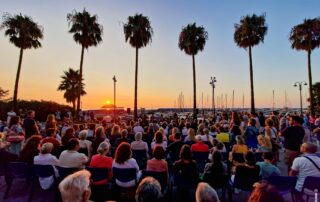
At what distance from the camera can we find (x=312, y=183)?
16.9 ft

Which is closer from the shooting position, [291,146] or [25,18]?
[291,146]

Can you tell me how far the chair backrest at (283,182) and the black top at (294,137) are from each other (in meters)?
2.50

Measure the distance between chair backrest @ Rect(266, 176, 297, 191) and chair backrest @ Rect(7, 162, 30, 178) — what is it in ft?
17.0

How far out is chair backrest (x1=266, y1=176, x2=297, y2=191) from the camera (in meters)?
5.15

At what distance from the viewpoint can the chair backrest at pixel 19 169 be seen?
640 cm

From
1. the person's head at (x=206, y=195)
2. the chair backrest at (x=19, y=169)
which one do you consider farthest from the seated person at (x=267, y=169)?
the chair backrest at (x=19, y=169)

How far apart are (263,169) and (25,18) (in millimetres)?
28941

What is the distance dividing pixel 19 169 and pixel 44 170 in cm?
80

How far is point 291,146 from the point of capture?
7.59 meters

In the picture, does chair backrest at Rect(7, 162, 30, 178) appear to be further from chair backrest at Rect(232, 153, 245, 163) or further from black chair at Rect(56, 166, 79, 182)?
chair backrest at Rect(232, 153, 245, 163)

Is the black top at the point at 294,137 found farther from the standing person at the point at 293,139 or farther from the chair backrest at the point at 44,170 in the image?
the chair backrest at the point at 44,170

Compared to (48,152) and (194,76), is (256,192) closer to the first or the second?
(48,152)

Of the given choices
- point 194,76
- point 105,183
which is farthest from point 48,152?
point 194,76

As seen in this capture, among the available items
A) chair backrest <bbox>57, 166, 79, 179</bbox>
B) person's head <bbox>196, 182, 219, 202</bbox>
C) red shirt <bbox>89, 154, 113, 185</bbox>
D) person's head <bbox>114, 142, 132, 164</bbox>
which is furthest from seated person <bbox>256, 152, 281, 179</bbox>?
chair backrest <bbox>57, 166, 79, 179</bbox>
